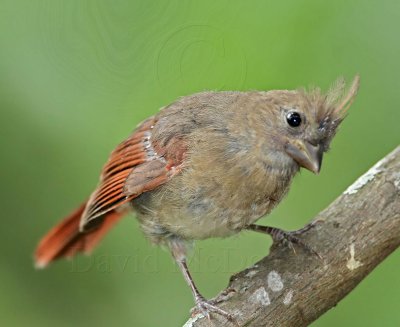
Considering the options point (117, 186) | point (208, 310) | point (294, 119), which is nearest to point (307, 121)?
point (294, 119)

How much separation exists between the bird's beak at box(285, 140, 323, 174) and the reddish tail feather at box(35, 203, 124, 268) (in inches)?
58.3

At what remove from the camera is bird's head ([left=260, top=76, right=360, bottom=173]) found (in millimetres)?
3943

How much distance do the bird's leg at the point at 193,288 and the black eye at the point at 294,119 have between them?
951mm

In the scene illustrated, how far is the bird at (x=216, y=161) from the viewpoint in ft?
13.1

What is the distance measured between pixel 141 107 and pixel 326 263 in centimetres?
153

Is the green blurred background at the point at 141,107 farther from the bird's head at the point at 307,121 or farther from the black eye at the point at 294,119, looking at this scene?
the black eye at the point at 294,119

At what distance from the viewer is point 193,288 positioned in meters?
4.22

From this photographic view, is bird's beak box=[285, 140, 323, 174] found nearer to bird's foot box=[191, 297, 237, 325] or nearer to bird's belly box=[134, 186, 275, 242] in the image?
bird's belly box=[134, 186, 275, 242]

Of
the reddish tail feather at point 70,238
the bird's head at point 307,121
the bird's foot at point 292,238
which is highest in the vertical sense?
the reddish tail feather at point 70,238

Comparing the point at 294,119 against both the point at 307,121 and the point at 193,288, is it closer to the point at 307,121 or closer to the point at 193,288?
the point at 307,121

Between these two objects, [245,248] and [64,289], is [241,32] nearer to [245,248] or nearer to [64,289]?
[245,248]

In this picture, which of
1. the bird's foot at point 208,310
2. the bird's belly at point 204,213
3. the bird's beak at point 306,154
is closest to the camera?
the bird's foot at point 208,310

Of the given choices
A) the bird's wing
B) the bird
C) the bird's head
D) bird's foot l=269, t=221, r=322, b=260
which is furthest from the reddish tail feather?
the bird's head

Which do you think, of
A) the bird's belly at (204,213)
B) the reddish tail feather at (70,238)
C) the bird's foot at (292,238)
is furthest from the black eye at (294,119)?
the reddish tail feather at (70,238)
